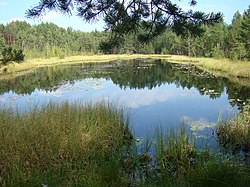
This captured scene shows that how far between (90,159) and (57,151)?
0.74 m

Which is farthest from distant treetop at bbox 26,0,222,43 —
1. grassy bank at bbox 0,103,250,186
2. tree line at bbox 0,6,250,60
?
tree line at bbox 0,6,250,60

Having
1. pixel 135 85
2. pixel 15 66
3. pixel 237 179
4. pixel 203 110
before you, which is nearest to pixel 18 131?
pixel 237 179

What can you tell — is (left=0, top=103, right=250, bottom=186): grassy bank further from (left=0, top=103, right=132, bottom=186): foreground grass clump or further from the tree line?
the tree line

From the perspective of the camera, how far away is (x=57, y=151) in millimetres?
5160

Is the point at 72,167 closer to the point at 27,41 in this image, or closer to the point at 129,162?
the point at 129,162

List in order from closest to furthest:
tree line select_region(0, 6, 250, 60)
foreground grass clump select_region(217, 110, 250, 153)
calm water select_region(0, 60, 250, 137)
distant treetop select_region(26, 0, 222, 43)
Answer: distant treetop select_region(26, 0, 222, 43) → foreground grass clump select_region(217, 110, 250, 153) → calm water select_region(0, 60, 250, 137) → tree line select_region(0, 6, 250, 60)

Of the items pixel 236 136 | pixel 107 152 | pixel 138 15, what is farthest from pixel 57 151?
pixel 236 136

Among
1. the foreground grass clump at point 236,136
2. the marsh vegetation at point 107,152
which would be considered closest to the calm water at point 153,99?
the marsh vegetation at point 107,152

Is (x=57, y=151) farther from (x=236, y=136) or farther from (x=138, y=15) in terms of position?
(x=236, y=136)

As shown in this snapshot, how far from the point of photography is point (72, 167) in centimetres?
511

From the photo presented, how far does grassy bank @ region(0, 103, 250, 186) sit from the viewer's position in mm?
4078

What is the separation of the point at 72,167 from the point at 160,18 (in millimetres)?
3031

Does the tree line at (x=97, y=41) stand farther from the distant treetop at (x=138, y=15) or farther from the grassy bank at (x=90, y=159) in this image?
the distant treetop at (x=138, y=15)

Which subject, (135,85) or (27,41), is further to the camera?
Result: (27,41)
